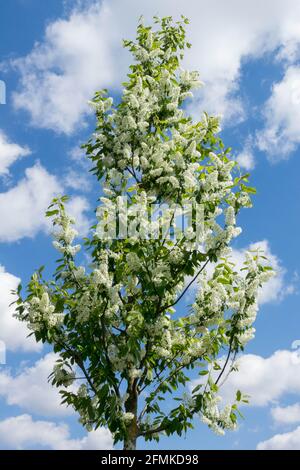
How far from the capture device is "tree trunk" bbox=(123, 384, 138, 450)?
8.94m

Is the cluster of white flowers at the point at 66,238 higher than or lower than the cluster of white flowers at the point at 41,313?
higher

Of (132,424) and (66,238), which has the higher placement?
(66,238)

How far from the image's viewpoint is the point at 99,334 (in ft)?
28.9

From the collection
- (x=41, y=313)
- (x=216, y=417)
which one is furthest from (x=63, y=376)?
(x=216, y=417)

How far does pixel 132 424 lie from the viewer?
9.09m

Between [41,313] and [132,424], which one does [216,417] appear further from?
[41,313]

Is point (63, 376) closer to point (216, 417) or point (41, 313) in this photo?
point (41, 313)

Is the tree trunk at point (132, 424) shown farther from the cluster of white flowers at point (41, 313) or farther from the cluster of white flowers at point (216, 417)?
the cluster of white flowers at point (41, 313)

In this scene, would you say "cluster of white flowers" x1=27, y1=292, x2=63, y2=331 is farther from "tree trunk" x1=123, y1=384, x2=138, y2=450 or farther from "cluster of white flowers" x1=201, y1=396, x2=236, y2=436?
"cluster of white flowers" x1=201, y1=396, x2=236, y2=436

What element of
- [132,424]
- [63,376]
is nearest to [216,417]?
[132,424]

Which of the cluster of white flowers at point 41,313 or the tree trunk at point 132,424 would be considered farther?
the tree trunk at point 132,424

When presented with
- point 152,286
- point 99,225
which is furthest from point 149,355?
point 99,225

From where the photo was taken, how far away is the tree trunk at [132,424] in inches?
352

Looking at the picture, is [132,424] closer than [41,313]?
No
